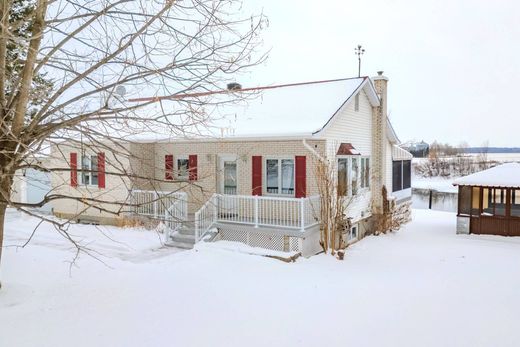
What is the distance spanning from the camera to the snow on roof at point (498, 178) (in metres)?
16.4

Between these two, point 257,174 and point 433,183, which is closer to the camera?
point 257,174

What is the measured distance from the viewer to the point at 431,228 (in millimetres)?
19562

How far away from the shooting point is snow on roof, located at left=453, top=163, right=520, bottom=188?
1636 cm

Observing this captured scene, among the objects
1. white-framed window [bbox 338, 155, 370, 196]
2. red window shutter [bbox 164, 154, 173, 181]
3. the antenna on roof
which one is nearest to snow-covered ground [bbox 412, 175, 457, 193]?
the antenna on roof

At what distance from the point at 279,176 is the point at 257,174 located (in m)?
0.75

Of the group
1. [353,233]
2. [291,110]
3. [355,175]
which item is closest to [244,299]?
[291,110]

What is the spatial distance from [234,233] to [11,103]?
7.58 meters

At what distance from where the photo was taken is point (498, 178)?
16969mm

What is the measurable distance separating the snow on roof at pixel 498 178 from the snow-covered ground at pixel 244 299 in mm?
4151

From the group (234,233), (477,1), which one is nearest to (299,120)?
(234,233)

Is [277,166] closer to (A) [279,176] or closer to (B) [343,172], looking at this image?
(A) [279,176]

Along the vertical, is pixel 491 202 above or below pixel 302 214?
below

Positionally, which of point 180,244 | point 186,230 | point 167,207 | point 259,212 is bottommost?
point 180,244

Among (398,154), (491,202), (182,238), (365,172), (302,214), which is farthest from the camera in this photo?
(398,154)
